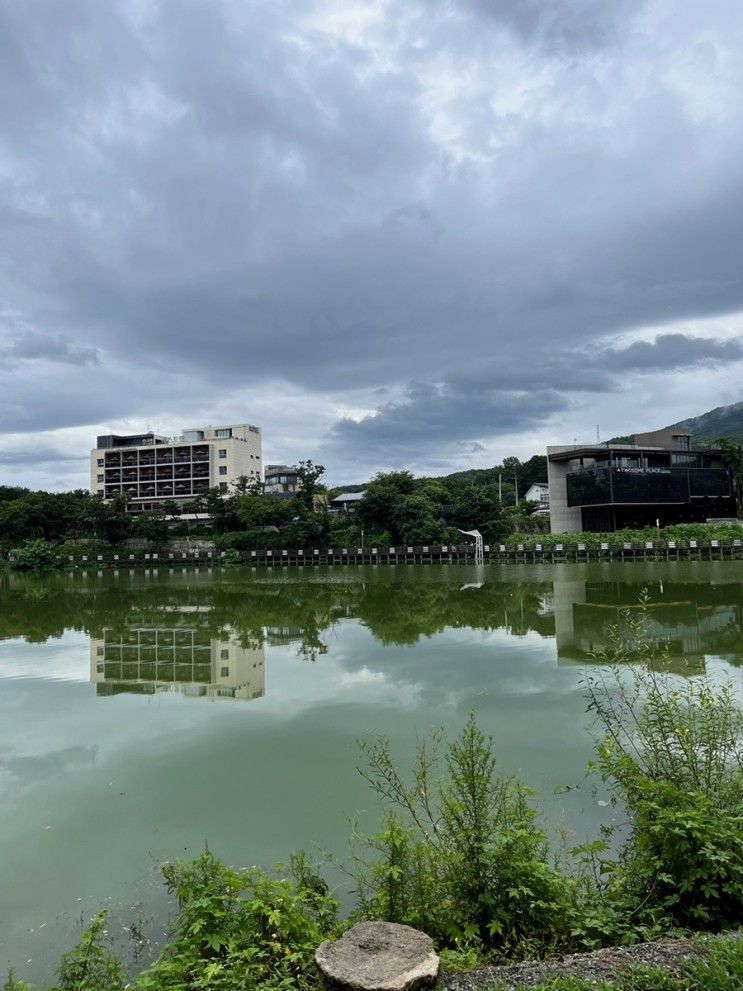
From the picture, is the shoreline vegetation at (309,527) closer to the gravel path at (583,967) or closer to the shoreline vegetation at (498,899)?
the shoreline vegetation at (498,899)

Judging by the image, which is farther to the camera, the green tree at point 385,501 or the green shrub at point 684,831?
the green tree at point 385,501

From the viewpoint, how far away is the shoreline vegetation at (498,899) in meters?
3.67

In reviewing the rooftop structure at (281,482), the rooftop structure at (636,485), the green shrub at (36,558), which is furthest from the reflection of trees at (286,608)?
the rooftop structure at (281,482)

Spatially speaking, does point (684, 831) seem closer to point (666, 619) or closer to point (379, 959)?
point (379, 959)

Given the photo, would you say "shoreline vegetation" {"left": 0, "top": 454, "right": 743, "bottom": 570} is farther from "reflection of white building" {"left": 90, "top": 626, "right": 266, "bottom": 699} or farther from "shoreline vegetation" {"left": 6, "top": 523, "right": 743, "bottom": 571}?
"reflection of white building" {"left": 90, "top": 626, "right": 266, "bottom": 699}

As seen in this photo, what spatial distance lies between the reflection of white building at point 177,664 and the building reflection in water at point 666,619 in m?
6.34

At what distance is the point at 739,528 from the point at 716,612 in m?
33.2

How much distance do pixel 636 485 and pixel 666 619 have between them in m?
39.4

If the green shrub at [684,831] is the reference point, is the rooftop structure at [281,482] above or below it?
above

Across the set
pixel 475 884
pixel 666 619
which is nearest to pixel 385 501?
pixel 666 619

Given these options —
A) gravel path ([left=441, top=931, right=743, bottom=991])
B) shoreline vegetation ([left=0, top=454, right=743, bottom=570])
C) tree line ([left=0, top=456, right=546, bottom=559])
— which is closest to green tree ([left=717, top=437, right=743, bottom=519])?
shoreline vegetation ([left=0, top=454, right=743, bottom=570])

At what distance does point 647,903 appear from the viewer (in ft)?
13.6

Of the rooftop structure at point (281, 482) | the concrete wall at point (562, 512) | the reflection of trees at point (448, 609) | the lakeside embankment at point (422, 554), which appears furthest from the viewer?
the rooftop structure at point (281, 482)

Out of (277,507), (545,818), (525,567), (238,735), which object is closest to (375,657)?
(238,735)
